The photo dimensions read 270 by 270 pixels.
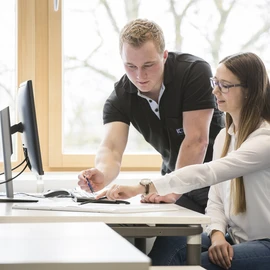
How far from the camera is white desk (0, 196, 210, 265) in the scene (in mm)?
1775

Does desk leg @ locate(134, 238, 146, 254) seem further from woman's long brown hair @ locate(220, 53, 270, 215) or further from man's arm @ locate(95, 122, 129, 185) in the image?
woman's long brown hair @ locate(220, 53, 270, 215)

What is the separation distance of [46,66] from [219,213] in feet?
5.51

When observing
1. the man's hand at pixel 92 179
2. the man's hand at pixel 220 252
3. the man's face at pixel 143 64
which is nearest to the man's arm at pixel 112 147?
the man's hand at pixel 92 179

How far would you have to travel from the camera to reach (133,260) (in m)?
0.79

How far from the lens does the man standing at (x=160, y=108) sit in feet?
8.34

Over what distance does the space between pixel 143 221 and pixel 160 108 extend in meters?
0.98

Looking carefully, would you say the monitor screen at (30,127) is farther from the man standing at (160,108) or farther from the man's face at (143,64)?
the man's face at (143,64)

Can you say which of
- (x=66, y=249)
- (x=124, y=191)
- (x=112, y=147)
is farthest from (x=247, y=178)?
(x=66, y=249)

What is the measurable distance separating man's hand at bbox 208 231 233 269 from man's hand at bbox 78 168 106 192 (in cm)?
54

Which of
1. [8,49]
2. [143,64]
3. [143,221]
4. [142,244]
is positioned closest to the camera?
[143,221]

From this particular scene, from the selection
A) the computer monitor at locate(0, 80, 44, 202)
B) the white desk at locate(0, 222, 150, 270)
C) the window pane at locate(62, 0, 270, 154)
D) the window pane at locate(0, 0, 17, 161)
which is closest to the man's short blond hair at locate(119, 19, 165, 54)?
the computer monitor at locate(0, 80, 44, 202)

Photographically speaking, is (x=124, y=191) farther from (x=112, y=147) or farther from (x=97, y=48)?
(x=97, y=48)

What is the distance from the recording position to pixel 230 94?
231 cm

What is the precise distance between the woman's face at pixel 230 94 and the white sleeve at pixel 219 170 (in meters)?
0.18
